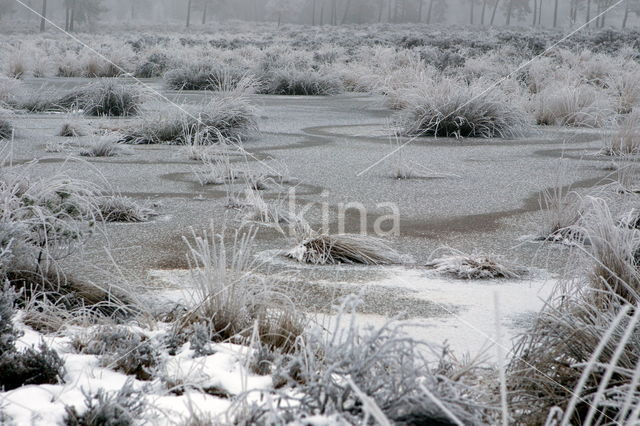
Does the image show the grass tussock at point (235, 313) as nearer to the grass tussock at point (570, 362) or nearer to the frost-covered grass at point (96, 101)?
the grass tussock at point (570, 362)

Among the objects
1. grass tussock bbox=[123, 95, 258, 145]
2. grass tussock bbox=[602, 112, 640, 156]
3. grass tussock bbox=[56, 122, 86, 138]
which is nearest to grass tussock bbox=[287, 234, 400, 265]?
grass tussock bbox=[602, 112, 640, 156]

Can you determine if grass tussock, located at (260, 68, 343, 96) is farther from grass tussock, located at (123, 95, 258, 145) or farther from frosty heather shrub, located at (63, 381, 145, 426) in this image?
frosty heather shrub, located at (63, 381, 145, 426)

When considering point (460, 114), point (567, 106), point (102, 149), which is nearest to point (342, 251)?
point (102, 149)

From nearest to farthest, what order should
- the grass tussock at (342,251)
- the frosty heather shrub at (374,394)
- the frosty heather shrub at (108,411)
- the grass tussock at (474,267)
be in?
the frosty heather shrub at (374,394) → the frosty heather shrub at (108,411) → the grass tussock at (474,267) → the grass tussock at (342,251)

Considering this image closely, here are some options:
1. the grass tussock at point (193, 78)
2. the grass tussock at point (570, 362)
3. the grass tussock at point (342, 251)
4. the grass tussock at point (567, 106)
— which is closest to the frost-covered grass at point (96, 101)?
the grass tussock at point (193, 78)

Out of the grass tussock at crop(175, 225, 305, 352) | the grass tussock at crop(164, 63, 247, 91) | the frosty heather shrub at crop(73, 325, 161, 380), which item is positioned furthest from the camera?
the grass tussock at crop(164, 63, 247, 91)

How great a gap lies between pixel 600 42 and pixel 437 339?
27.4m

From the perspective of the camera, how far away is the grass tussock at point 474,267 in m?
3.65

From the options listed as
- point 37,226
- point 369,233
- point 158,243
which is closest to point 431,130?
point 369,233

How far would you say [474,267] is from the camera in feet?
12.2

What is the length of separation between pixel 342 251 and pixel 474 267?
634mm

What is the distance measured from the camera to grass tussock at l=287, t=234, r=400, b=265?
3.87m

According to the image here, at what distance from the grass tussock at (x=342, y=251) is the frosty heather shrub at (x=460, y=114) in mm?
5224

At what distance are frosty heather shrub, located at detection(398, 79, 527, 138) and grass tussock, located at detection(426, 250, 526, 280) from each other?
535cm
